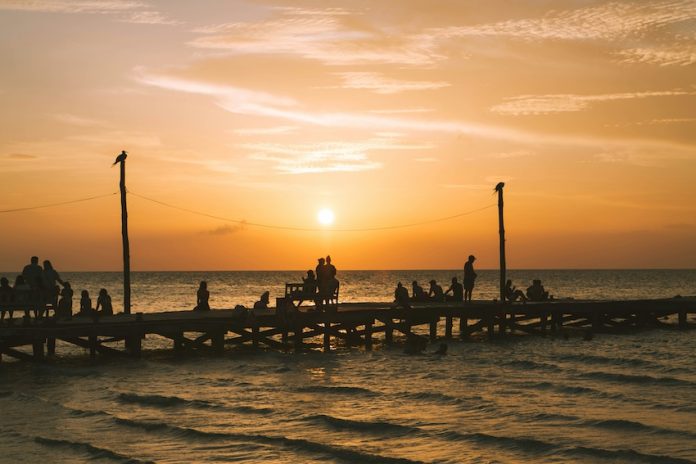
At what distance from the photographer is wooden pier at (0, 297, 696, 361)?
28656 mm

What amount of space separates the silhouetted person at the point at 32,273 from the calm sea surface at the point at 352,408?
3.01 meters

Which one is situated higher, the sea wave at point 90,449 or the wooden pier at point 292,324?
the wooden pier at point 292,324

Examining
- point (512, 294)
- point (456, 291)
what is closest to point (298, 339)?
point (456, 291)

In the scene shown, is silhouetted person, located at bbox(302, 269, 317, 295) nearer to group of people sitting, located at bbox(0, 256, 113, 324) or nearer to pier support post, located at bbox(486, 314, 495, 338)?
group of people sitting, located at bbox(0, 256, 113, 324)

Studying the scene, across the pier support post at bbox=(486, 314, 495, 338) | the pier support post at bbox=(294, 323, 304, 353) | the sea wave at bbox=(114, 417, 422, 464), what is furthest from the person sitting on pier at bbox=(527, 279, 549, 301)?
the sea wave at bbox=(114, 417, 422, 464)

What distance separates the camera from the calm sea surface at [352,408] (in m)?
17.3

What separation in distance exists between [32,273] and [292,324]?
9.24m

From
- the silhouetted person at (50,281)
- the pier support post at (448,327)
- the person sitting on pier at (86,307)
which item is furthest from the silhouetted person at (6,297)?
the pier support post at (448,327)

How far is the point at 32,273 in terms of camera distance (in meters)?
27.1

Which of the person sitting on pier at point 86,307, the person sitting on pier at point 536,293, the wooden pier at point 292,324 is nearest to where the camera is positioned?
the wooden pier at point 292,324

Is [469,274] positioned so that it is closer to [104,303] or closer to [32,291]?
[104,303]

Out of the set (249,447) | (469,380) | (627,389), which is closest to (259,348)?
(469,380)

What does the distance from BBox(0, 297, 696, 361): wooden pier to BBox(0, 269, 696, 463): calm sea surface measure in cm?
94

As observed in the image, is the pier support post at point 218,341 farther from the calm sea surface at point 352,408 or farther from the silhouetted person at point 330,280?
the silhouetted person at point 330,280
